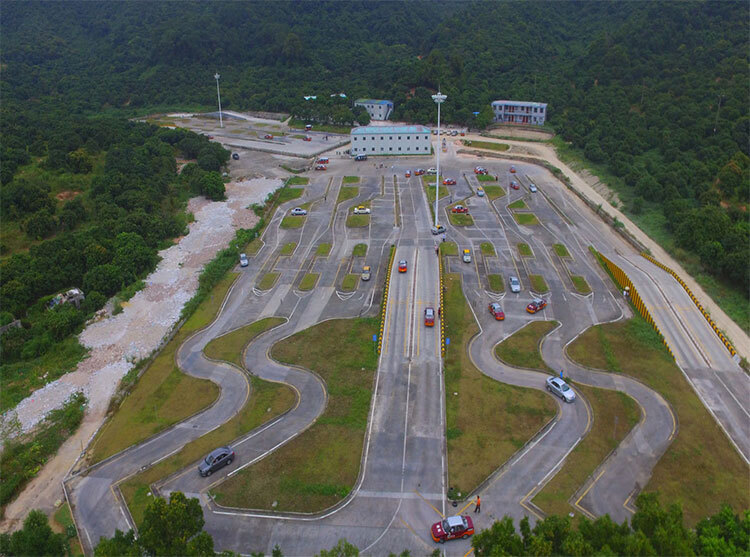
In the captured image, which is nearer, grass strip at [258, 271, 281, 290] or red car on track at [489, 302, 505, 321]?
red car on track at [489, 302, 505, 321]

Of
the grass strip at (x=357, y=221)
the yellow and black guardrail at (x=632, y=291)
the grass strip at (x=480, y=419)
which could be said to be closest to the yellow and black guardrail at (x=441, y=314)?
the grass strip at (x=480, y=419)

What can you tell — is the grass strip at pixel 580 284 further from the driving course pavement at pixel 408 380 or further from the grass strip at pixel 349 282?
the grass strip at pixel 349 282

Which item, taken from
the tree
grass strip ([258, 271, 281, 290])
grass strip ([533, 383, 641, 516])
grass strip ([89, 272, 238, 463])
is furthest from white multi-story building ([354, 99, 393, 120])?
the tree

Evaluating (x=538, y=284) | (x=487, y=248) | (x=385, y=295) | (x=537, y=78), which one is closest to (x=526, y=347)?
(x=538, y=284)

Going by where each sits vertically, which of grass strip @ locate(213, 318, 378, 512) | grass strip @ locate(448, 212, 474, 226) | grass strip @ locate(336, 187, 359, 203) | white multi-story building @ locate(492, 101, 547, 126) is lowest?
grass strip @ locate(213, 318, 378, 512)

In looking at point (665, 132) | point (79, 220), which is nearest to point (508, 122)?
point (665, 132)

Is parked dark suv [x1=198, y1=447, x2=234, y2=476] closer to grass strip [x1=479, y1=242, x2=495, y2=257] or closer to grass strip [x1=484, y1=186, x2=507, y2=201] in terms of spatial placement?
grass strip [x1=479, y1=242, x2=495, y2=257]

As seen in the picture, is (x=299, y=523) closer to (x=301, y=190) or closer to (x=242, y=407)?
(x=242, y=407)
